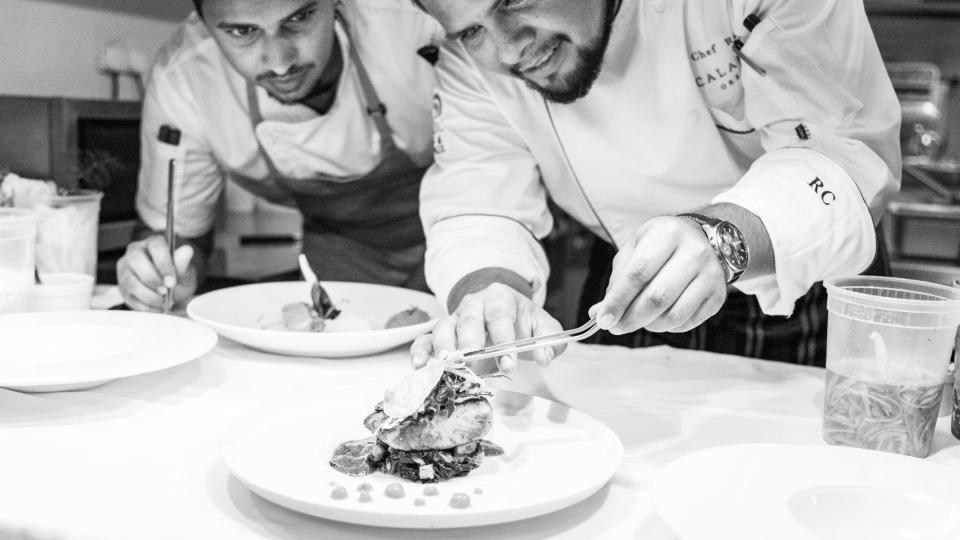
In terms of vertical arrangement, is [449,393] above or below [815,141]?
below

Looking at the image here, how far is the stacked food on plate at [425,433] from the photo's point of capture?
938 mm

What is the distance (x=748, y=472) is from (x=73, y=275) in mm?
1335

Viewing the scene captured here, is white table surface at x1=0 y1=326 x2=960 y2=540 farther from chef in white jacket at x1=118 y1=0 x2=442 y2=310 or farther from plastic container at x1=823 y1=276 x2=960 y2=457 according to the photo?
chef in white jacket at x1=118 y1=0 x2=442 y2=310

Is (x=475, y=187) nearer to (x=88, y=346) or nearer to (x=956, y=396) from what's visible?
(x=88, y=346)

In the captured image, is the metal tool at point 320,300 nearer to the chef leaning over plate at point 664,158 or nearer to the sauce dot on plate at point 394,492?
the chef leaning over plate at point 664,158

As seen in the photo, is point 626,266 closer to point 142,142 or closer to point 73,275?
point 73,275

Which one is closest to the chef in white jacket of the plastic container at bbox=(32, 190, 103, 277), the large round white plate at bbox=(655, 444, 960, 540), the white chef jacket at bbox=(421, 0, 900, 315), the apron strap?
the apron strap

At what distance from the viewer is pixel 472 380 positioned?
1021 mm

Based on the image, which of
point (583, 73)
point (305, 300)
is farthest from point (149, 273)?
point (583, 73)

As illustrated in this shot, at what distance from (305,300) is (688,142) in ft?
2.70

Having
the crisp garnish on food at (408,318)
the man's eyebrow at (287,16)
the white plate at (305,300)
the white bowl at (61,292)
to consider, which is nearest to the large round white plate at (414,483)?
the white plate at (305,300)

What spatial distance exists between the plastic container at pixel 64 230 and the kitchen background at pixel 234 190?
509mm

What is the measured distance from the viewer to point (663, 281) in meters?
1.03

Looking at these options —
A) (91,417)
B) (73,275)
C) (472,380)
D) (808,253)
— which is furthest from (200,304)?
(808,253)
